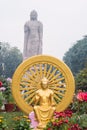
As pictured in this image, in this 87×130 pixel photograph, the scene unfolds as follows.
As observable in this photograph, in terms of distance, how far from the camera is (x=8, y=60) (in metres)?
48.0

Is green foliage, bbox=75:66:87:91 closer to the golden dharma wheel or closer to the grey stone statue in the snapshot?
the grey stone statue

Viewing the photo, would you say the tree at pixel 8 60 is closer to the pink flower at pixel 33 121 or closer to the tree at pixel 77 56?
the tree at pixel 77 56

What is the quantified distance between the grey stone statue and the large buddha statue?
1128cm

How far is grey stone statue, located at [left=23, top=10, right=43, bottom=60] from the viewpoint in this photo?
19.1 m

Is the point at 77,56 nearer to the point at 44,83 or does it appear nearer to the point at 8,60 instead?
the point at 8,60

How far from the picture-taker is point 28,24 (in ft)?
62.6

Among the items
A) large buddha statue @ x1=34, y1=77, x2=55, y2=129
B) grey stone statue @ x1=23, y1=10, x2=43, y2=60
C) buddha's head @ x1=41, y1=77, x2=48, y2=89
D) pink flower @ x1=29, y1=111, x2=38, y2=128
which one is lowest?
pink flower @ x1=29, y1=111, x2=38, y2=128

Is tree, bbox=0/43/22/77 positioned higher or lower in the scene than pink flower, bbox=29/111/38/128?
higher

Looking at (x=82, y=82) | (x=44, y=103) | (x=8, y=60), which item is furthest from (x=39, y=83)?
(x=8, y=60)

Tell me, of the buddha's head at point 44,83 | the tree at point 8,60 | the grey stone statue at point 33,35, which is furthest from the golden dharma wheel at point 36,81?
the tree at point 8,60

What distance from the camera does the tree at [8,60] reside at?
46469 mm

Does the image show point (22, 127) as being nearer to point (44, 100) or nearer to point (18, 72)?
point (44, 100)

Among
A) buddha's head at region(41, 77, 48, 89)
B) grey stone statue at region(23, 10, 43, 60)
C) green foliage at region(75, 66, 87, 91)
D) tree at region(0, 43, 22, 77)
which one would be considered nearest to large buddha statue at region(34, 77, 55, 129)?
buddha's head at region(41, 77, 48, 89)

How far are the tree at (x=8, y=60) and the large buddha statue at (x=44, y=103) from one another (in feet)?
119
